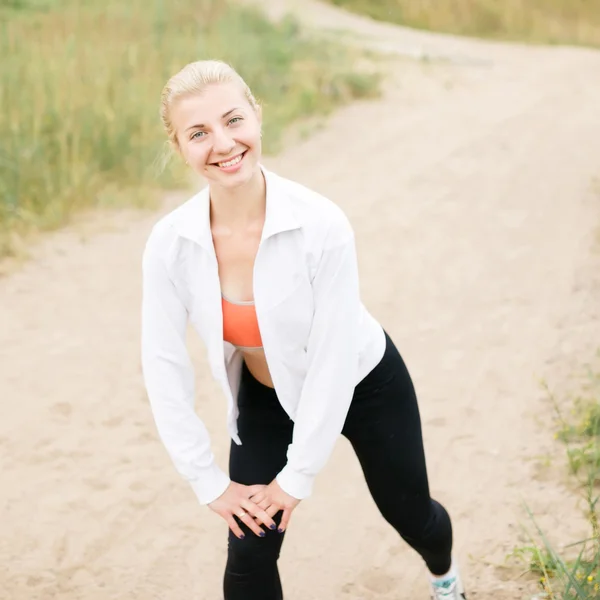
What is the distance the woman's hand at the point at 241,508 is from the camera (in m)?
2.07

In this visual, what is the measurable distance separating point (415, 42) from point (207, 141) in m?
11.3

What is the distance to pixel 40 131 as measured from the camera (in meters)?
6.55

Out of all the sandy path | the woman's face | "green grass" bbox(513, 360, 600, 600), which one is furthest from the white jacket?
the sandy path

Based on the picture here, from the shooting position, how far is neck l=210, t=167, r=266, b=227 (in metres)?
2.04

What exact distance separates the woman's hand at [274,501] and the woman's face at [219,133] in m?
0.72

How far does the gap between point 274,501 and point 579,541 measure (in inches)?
43.5

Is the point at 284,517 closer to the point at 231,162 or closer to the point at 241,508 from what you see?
the point at 241,508

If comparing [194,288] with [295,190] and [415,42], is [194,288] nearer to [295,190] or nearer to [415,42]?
[295,190]

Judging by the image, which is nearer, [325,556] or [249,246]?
[249,246]

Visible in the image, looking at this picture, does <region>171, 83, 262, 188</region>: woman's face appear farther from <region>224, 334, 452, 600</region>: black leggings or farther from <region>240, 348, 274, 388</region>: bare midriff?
<region>224, 334, 452, 600</region>: black leggings

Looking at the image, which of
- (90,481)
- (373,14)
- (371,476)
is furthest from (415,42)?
(371,476)

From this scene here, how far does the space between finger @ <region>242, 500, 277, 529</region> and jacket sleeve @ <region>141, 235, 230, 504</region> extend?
76 millimetres

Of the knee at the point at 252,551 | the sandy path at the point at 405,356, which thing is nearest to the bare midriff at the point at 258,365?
the knee at the point at 252,551

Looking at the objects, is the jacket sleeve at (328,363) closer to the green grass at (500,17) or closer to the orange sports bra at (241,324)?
the orange sports bra at (241,324)
